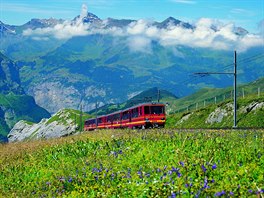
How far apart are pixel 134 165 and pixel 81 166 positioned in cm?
232

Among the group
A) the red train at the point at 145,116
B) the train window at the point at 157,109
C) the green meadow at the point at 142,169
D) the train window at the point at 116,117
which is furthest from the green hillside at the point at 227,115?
the green meadow at the point at 142,169

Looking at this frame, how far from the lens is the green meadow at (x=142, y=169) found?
386 inches

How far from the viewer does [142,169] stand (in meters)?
12.7

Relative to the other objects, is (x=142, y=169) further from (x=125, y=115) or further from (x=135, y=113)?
(x=125, y=115)

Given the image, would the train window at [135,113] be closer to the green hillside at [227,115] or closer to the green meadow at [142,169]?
the green hillside at [227,115]

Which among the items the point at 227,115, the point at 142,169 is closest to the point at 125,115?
the point at 227,115

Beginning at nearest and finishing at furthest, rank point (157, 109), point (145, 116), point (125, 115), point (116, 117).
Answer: point (145, 116)
point (157, 109)
point (125, 115)
point (116, 117)

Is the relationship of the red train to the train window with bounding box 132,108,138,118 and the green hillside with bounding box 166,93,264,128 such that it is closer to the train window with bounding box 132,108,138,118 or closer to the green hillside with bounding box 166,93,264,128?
the train window with bounding box 132,108,138,118

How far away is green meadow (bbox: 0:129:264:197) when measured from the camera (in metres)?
9.80

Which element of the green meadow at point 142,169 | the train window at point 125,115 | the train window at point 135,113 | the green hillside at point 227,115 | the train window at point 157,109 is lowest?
the green hillside at point 227,115

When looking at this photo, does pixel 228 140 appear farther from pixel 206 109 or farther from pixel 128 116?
pixel 206 109

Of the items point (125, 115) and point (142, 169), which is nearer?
point (142, 169)

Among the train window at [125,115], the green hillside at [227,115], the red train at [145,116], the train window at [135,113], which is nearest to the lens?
the red train at [145,116]

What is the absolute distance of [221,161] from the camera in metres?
12.2
